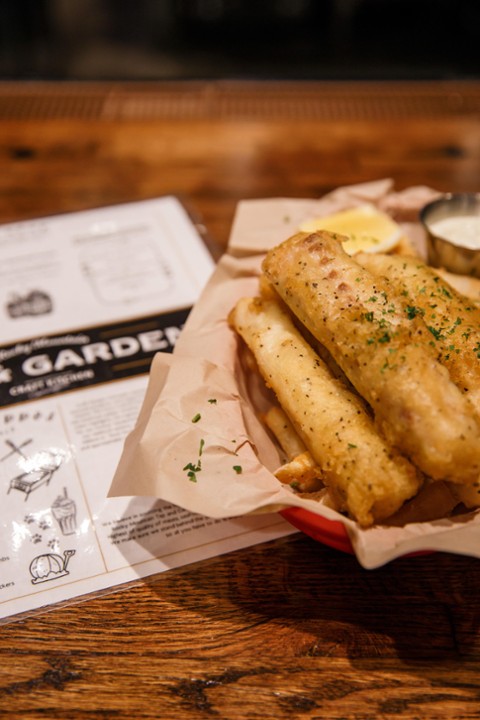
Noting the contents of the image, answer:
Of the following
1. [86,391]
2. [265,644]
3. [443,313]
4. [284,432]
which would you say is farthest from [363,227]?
[265,644]

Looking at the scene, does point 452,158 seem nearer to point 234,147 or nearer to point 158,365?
point 234,147

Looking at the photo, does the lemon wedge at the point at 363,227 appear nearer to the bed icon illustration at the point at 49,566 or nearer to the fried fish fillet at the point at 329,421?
the fried fish fillet at the point at 329,421

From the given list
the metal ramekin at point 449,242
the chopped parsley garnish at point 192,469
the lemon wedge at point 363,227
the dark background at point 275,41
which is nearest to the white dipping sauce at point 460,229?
the metal ramekin at point 449,242

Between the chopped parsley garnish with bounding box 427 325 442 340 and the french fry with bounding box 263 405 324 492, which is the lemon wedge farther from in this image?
the french fry with bounding box 263 405 324 492

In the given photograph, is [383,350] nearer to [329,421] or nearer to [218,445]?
[329,421]

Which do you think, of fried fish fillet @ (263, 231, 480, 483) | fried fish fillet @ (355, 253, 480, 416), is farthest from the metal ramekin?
fried fish fillet @ (263, 231, 480, 483)

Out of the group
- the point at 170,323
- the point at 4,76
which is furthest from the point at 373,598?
the point at 4,76
